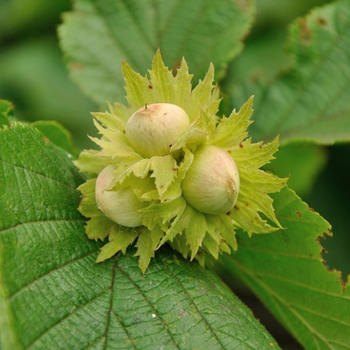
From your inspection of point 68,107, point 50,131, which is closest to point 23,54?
point 68,107

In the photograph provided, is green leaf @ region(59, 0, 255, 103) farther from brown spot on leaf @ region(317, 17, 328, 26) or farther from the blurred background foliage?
the blurred background foliage

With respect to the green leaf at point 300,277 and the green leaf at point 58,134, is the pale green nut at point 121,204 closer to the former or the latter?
the green leaf at point 300,277

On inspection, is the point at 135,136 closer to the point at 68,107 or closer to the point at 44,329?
the point at 44,329

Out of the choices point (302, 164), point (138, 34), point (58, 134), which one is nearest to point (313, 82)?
point (138, 34)

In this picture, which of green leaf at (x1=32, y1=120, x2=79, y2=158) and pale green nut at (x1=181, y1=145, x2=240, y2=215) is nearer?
pale green nut at (x1=181, y1=145, x2=240, y2=215)

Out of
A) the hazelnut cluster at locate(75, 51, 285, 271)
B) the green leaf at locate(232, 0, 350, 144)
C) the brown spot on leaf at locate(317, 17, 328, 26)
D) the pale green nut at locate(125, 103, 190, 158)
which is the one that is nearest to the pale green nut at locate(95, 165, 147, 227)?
the hazelnut cluster at locate(75, 51, 285, 271)

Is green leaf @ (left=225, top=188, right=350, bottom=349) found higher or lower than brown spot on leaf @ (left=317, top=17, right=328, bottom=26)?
lower

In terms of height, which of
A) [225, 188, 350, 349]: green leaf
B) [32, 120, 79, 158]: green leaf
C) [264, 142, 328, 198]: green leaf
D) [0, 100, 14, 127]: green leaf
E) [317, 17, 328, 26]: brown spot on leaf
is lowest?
[264, 142, 328, 198]: green leaf
